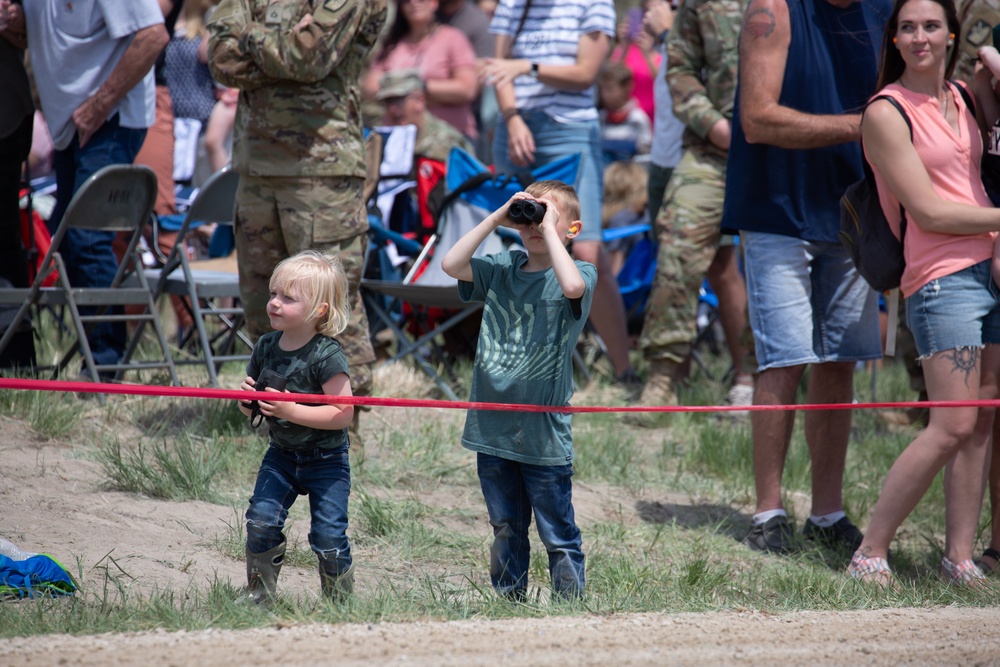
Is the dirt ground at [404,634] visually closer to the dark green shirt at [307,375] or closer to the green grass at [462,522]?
the green grass at [462,522]

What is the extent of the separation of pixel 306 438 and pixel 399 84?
228 inches

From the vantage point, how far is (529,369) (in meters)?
3.42

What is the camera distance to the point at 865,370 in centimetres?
780

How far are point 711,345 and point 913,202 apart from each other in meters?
4.80

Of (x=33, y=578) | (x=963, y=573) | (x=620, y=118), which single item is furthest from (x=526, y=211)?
(x=620, y=118)

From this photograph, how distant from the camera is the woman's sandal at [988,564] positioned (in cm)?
428

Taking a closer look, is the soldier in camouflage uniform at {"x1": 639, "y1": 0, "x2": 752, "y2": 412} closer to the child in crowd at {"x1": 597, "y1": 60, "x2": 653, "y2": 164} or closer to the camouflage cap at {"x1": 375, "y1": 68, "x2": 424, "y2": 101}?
the camouflage cap at {"x1": 375, "y1": 68, "x2": 424, "y2": 101}

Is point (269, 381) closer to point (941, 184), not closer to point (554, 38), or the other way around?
point (941, 184)

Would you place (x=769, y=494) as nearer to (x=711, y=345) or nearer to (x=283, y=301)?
(x=283, y=301)

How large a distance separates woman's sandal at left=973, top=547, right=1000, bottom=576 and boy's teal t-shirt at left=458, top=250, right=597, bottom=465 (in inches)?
74.6

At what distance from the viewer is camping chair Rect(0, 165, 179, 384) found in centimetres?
527

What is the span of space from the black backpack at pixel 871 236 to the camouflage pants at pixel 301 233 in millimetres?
1960

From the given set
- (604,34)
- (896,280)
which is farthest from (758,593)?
(604,34)

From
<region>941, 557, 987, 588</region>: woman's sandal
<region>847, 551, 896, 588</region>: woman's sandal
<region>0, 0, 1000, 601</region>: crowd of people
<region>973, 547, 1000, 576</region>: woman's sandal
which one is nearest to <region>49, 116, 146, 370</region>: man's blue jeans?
<region>0, 0, 1000, 601</region>: crowd of people
